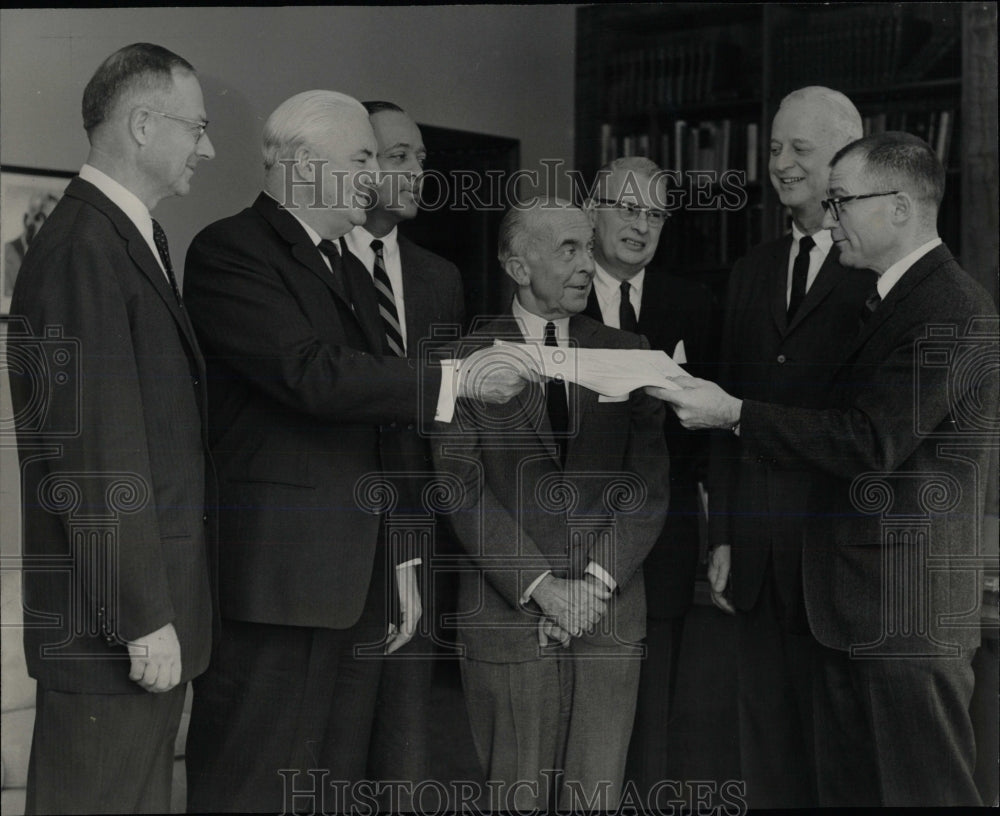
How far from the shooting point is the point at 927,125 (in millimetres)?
3744

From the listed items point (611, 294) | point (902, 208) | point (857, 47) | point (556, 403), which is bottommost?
point (556, 403)

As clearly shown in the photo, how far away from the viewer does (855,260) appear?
11.3 ft

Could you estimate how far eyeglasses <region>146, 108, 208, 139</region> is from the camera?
3184 millimetres

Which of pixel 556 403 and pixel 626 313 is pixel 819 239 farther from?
pixel 556 403

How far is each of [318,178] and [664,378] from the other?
1.07m

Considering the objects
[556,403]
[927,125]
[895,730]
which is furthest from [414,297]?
[895,730]

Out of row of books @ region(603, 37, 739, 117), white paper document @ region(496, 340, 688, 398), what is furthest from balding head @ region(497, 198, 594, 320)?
row of books @ region(603, 37, 739, 117)

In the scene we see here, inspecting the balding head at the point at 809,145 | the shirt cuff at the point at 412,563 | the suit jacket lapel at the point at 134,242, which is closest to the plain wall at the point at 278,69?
the suit jacket lapel at the point at 134,242

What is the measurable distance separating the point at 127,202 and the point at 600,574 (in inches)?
61.7

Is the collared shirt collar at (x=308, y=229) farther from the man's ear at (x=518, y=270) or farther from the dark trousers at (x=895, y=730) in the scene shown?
the dark trousers at (x=895, y=730)

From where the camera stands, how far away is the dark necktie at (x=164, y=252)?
3123 mm

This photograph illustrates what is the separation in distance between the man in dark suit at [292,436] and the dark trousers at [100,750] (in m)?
0.25

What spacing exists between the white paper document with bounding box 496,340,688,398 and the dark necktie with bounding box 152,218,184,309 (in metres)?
0.86

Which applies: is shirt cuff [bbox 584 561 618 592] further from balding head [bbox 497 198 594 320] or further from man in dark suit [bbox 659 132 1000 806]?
balding head [bbox 497 198 594 320]
